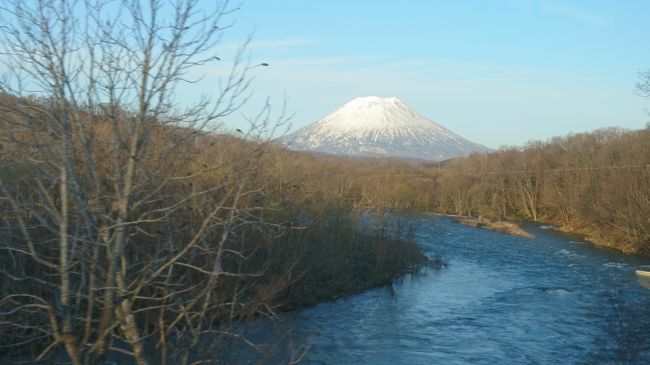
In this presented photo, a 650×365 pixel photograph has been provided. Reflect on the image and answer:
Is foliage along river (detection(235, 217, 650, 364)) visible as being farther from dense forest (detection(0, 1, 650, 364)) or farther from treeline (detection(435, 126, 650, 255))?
treeline (detection(435, 126, 650, 255))

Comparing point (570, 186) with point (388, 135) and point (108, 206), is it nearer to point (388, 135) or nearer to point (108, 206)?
point (108, 206)

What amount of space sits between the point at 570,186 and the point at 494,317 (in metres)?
22.1

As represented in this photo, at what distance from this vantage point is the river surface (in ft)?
32.8

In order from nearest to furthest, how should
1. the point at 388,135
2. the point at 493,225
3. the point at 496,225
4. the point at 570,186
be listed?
the point at 496,225, the point at 493,225, the point at 570,186, the point at 388,135

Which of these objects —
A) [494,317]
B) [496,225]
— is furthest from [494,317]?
[496,225]

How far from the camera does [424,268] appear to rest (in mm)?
18438

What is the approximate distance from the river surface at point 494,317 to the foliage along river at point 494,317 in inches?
0.8

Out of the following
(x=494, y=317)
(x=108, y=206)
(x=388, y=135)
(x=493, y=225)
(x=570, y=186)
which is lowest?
(x=494, y=317)

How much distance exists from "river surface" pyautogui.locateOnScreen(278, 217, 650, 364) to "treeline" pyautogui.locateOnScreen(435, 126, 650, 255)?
458 cm

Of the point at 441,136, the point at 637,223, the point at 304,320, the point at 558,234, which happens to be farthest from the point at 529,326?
the point at 441,136

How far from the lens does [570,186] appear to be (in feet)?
107

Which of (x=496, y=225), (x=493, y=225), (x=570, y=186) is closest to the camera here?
(x=496, y=225)

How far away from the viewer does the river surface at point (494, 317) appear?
1001cm

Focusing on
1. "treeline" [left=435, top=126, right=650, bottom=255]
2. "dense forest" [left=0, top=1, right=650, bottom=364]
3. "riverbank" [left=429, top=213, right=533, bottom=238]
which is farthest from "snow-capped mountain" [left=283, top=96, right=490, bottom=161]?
"dense forest" [left=0, top=1, right=650, bottom=364]
